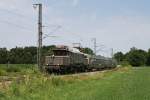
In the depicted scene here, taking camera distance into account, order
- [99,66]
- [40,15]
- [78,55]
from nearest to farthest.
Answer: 1. [40,15]
2. [78,55]
3. [99,66]

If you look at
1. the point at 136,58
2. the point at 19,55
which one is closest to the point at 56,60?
the point at 19,55

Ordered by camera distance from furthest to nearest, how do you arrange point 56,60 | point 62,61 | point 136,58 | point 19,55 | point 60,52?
point 136,58, point 19,55, point 60,52, point 62,61, point 56,60

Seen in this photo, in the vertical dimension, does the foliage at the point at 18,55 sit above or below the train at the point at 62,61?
above

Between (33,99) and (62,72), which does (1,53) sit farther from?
(33,99)

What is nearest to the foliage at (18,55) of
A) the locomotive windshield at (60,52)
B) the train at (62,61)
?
the train at (62,61)

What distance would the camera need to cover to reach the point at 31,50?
153 meters

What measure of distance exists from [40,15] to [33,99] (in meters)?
40.7

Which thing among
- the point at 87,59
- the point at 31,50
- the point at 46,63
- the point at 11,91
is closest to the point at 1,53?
the point at 31,50

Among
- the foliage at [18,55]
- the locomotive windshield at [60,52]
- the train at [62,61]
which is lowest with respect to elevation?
the train at [62,61]

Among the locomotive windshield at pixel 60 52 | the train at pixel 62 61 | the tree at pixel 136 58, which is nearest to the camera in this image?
the train at pixel 62 61

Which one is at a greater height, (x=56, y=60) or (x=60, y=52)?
(x=60, y=52)

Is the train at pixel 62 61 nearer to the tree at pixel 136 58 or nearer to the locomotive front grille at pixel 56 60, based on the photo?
the locomotive front grille at pixel 56 60

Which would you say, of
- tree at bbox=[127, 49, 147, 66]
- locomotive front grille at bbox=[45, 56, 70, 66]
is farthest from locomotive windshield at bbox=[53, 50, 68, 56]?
tree at bbox=[127, 49, 147, 66]

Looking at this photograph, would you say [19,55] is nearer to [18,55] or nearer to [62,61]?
[18,55]
